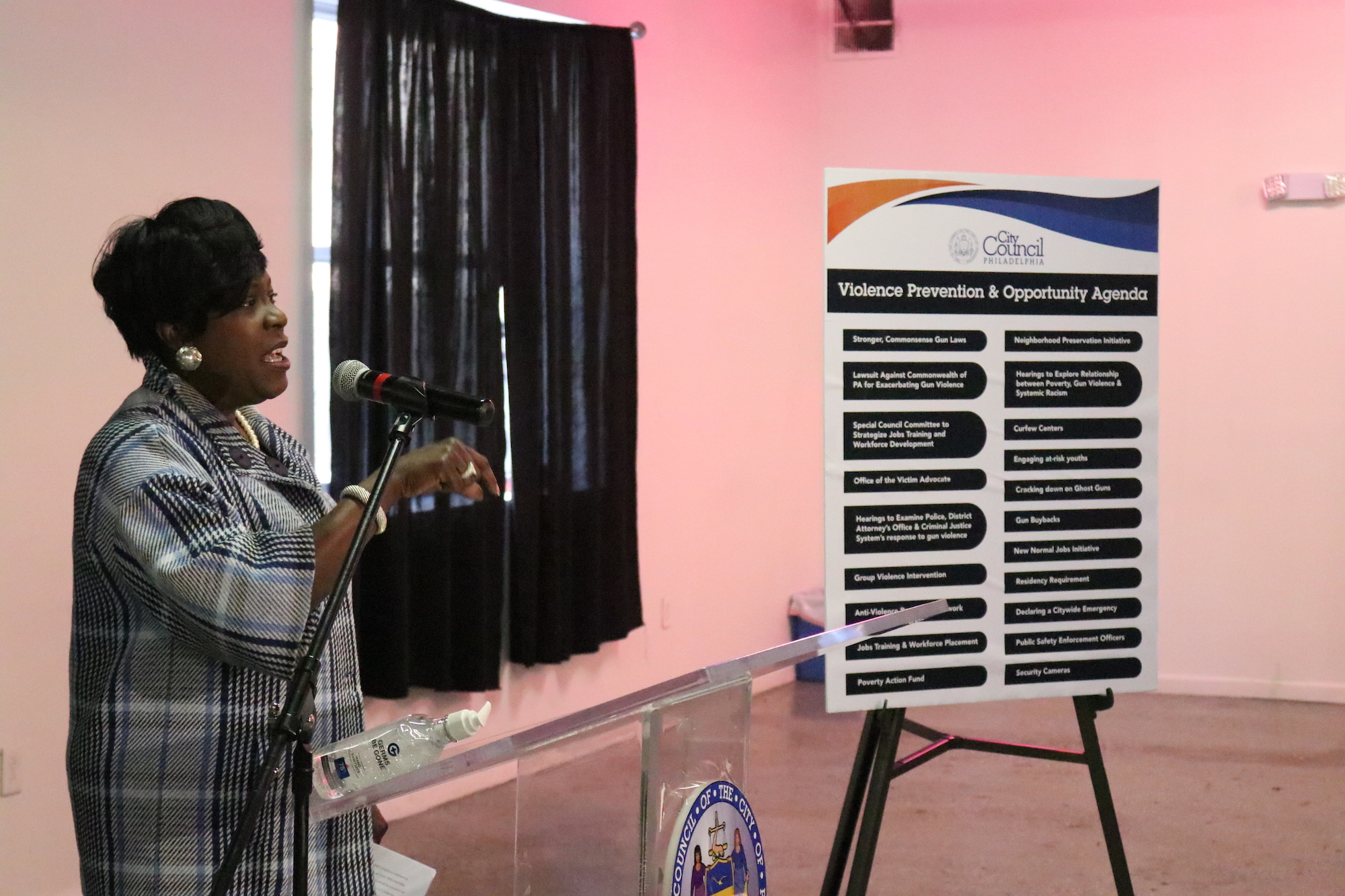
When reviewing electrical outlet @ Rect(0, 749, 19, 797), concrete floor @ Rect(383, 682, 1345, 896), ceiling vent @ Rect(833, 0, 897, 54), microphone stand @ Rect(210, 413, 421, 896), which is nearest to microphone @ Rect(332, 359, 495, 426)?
microphone stand @ Rect(210, 413, 421, 896)

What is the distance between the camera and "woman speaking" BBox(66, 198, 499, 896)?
1300mm

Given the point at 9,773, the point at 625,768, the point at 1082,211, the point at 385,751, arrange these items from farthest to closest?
the point at 9,773
the point at 1082,211
the point at 625,768
the point at 385,751

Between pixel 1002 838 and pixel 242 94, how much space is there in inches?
115

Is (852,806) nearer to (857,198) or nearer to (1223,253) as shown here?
(857,198)

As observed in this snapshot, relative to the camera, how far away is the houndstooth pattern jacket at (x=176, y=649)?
4.23 ft

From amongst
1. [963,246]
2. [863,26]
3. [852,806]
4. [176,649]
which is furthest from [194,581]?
[863,26]

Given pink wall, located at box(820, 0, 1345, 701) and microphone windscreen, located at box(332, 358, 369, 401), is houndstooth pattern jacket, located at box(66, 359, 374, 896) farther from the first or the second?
pink wall, located at box(820, 0, 1345, 701)

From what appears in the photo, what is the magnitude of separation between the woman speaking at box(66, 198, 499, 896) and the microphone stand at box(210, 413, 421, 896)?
0.05 m

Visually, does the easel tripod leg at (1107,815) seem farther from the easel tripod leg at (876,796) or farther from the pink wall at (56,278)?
the pink wall at (56,278)

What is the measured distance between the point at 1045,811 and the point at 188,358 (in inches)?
121

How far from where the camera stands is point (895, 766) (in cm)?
234

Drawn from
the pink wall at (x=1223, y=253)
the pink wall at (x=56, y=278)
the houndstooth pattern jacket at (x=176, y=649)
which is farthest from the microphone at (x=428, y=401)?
the pink wall at (x=1223, y=253)

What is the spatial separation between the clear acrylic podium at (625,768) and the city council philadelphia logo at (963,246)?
93cm

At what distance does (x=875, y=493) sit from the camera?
2352mm
